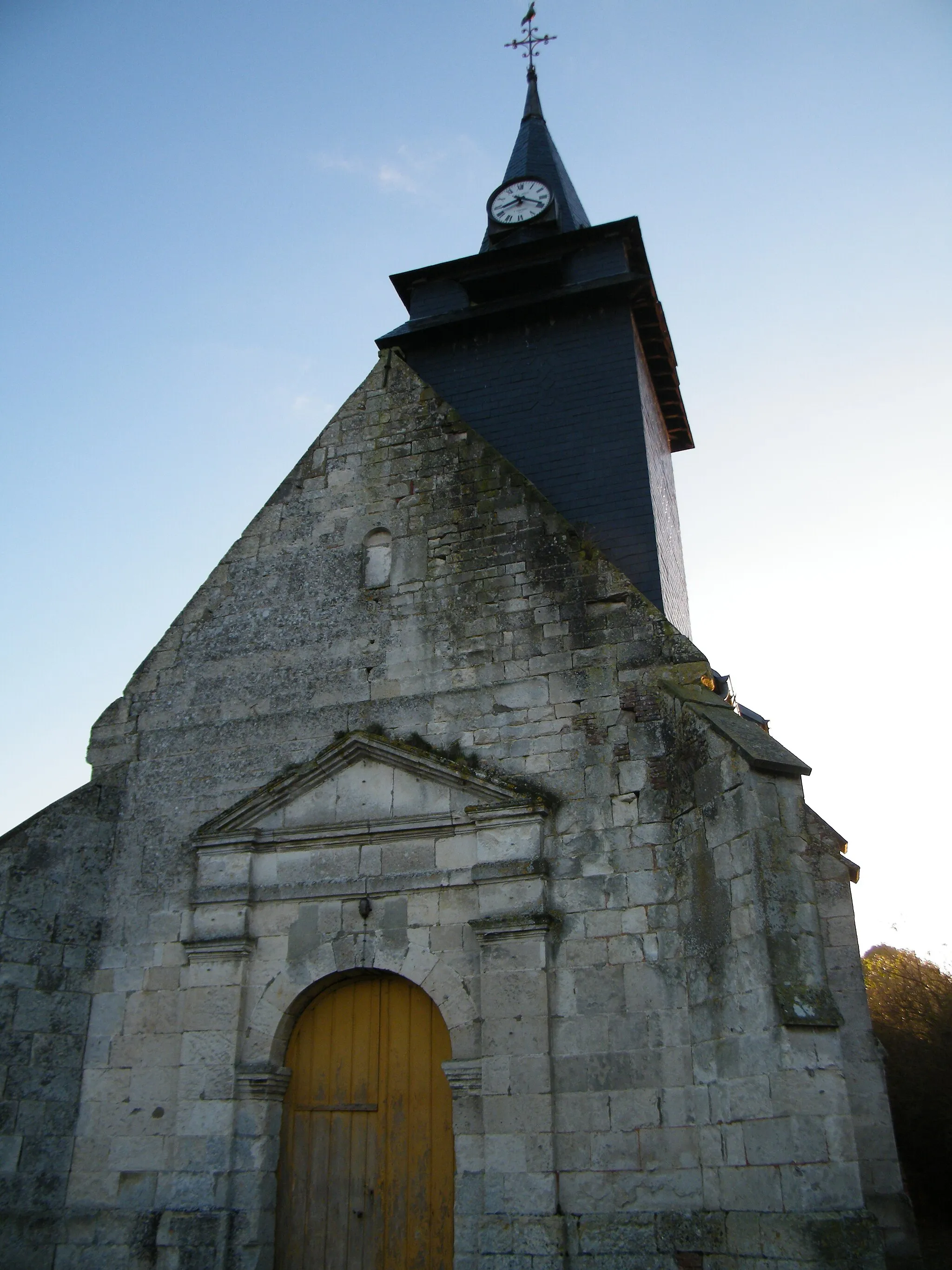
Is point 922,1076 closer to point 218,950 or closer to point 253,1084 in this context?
point 253,1084

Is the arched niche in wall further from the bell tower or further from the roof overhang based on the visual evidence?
the roof overhang

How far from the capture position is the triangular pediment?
280 inches

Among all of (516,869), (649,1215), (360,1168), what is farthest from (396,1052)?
(649,1215)

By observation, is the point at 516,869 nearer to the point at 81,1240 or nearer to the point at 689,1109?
the point at 689,1109

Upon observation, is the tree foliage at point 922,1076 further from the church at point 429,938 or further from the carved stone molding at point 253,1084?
the carved stone molding at point 253,1084

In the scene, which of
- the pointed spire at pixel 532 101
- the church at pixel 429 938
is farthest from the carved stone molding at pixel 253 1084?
the pointed spire at pixel 532 101

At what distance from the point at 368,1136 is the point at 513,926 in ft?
5.34

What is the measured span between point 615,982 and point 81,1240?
12.3ft

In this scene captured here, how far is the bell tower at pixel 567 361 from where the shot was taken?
1034 cm

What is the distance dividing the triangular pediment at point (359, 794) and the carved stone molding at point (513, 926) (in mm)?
720

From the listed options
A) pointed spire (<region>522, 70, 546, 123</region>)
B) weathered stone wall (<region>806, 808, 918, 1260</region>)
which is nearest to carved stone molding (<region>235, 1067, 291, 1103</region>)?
weathered stone wall (<region>806, 808, 918, 1260</region>)

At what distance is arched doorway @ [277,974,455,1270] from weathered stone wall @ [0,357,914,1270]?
191 millimetres

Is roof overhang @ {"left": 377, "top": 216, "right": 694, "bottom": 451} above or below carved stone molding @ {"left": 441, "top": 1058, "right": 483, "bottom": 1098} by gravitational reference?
above

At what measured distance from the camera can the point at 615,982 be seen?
6344 millimetres
